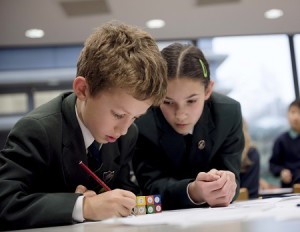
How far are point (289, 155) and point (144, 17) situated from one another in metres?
1.81

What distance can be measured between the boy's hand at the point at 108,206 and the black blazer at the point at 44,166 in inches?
1.4

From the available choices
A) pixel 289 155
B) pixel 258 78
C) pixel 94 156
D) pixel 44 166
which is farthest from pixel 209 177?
pixel 258 78

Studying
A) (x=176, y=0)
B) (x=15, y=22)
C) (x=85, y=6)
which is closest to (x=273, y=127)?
(x=176, y=0)

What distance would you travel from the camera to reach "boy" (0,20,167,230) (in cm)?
85

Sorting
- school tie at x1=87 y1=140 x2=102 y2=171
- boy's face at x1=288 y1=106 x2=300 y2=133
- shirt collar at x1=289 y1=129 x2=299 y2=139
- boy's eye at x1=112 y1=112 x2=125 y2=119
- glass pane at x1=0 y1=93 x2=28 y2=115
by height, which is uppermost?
glass pane at x1=0 y1=93 x2=28 y2=115

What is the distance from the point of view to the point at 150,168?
1293mm

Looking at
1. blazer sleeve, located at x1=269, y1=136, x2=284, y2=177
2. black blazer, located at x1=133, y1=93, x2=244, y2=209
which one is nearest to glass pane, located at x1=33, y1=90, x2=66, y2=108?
blazer sleeve, located at x1=269, y1=136, x2=284, y2=177

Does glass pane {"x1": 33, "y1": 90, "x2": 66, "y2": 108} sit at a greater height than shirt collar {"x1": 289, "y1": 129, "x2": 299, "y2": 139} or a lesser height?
greater

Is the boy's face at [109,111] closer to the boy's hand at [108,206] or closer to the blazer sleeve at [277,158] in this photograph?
the boy's hand at [108,206]

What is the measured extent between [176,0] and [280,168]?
1651 mm

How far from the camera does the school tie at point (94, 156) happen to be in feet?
3.41

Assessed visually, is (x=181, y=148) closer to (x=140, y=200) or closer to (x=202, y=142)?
(x=202, y=142)

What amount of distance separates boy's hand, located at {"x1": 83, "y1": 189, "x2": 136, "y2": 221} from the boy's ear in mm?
264

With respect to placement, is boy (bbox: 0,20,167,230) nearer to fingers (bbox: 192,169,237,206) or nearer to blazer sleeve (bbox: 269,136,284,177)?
fingers (bbox: 192,169,237,206)
